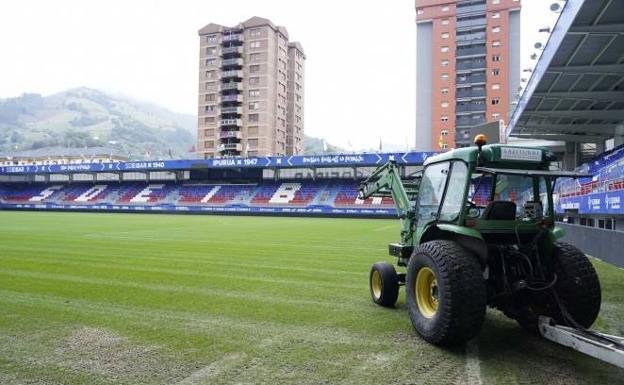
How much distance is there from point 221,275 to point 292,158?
38.4 m

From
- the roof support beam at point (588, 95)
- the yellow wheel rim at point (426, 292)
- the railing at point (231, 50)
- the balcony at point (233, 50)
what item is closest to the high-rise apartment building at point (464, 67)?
the balcony at point (233, 50)

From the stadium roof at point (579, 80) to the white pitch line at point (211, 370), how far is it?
10.7 m

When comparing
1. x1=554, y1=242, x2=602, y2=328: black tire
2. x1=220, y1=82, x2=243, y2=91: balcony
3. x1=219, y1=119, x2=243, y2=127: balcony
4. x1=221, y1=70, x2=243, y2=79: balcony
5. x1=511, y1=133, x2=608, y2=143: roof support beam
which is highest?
x1=221, y1=70, x2=243, y2=79: balcony

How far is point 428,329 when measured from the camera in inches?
204

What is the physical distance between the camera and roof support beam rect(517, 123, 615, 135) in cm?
2394

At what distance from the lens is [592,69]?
14.6 metres

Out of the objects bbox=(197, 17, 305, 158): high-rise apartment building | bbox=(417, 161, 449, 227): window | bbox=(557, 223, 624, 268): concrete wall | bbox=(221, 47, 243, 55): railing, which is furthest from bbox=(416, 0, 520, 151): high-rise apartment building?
bbox=(417, 161, 449, 227): window

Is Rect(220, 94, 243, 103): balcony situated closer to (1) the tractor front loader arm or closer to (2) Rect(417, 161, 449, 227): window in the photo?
(1) the tractor front loader arm

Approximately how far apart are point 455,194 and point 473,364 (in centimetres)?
191

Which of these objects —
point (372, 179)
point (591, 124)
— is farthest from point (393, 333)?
point (591, 124)

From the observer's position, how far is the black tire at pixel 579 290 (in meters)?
5.16

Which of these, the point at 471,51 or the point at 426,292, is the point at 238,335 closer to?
the point at 426,292

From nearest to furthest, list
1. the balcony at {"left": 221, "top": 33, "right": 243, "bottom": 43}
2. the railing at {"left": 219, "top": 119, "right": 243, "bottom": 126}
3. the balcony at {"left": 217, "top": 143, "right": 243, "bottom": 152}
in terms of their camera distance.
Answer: the balcony at {"left": 217, "top": 143, "right": 243, "bottom": 152}, the railing at {"left": 219, "top": 119, "right": 243, "bottom": 126}, the balcony at {"left": 221, "top": 33, "right": 243, "bottom": 43}

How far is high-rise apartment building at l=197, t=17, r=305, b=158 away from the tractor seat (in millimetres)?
80566
